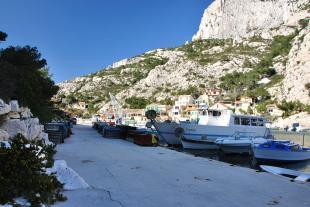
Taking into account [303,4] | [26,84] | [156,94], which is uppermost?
[303,4]

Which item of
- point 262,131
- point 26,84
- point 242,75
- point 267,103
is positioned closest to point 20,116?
point 26,84

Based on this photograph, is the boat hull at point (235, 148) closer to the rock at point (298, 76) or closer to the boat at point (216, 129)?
the boat at point (216, 129)

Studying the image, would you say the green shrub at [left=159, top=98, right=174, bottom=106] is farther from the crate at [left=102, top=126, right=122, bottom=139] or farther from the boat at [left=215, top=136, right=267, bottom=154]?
the boat at [left=215, top=136, right=267, bottom=154]

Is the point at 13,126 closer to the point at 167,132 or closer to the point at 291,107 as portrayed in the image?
the point at 167,132

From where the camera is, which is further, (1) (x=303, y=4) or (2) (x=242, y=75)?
(1) (x=303, y=4)

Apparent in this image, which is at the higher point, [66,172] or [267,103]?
[267,103]

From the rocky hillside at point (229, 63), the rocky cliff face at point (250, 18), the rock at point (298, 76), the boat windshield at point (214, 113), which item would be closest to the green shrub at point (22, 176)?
the boat windshield at point (214, 113)

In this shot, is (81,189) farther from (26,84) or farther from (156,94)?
(156,94)

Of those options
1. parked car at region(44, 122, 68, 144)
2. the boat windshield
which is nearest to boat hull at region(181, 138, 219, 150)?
the boat windshield

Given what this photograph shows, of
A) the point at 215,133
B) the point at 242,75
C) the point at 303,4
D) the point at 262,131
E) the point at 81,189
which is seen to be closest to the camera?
the point at 81,189

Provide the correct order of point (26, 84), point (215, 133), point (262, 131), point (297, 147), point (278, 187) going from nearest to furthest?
point (278, 187)
point (26, 84)
point (297, 147)
point (215, 133)
point (262, 131)

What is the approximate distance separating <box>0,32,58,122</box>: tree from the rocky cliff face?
13734cm

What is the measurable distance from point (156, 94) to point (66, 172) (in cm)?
12866

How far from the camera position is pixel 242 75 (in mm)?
127938
